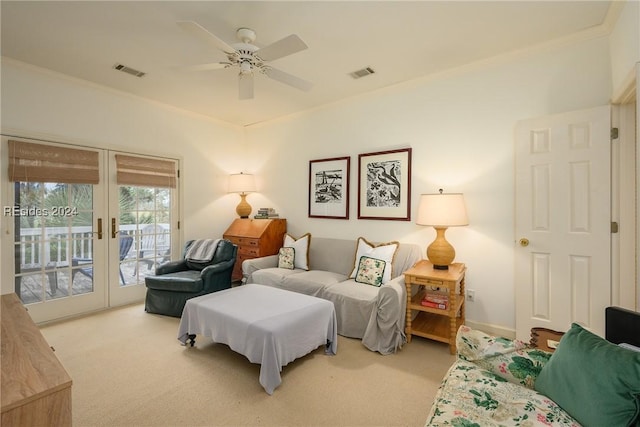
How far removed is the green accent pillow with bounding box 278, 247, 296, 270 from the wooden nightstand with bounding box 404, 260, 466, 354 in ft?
5.37

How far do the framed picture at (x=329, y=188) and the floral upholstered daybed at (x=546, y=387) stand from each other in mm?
2704

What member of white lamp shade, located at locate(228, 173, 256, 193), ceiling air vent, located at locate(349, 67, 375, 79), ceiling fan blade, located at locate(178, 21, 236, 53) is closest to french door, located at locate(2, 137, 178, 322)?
white lamp shade, located at locate(228, 173, 256, 193)

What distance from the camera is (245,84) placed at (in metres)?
2.65

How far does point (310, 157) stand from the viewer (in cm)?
443

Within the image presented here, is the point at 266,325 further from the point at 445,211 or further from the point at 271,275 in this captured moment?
the point at 445,211

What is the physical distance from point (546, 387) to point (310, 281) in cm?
229

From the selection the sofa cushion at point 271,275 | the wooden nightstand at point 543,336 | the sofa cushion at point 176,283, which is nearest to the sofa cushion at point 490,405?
the wooden nightstand at point 543,336

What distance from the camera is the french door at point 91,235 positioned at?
3.15 meters

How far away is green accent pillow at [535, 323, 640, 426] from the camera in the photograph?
99cm

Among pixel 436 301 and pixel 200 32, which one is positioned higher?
pixel 200 32

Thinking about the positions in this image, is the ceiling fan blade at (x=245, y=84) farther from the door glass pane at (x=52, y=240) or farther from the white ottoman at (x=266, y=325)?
the door glass pane at (x=52, y=240)

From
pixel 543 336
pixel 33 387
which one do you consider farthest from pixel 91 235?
pixel 543 336

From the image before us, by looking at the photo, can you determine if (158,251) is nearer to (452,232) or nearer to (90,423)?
(90,423)

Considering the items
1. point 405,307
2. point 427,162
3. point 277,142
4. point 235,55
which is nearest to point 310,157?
point 277,142
